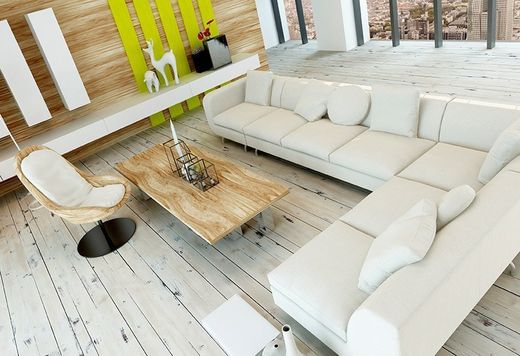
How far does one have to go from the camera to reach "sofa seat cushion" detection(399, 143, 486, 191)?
2418 mm

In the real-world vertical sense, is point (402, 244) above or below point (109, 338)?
above

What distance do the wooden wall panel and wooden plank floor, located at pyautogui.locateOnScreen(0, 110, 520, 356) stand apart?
150cm

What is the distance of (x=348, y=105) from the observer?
3.41 m

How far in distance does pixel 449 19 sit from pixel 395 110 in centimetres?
348

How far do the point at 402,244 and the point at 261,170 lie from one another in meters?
2.39

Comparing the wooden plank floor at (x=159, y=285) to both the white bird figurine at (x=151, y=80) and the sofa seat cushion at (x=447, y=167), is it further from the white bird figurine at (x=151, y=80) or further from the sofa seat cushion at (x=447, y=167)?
the white bird figurine at (x=151, y=80)

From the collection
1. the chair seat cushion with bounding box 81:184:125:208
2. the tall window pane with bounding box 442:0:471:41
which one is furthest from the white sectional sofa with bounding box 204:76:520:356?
the tall window pane with bounding box 442:0:471:41

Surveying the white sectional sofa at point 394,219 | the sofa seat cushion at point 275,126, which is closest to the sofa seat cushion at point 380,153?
the white sectional sofa at point 394,219

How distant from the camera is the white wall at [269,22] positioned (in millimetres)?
8148

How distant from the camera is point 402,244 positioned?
1575mm

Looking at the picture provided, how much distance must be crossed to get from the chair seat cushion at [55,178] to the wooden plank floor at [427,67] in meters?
3.79

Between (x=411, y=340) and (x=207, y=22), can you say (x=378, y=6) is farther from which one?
(x=411, y=340)

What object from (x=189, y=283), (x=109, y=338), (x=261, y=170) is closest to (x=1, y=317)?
(x=109, y=338)

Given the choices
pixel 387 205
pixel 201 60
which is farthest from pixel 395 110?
pixel 201 60
